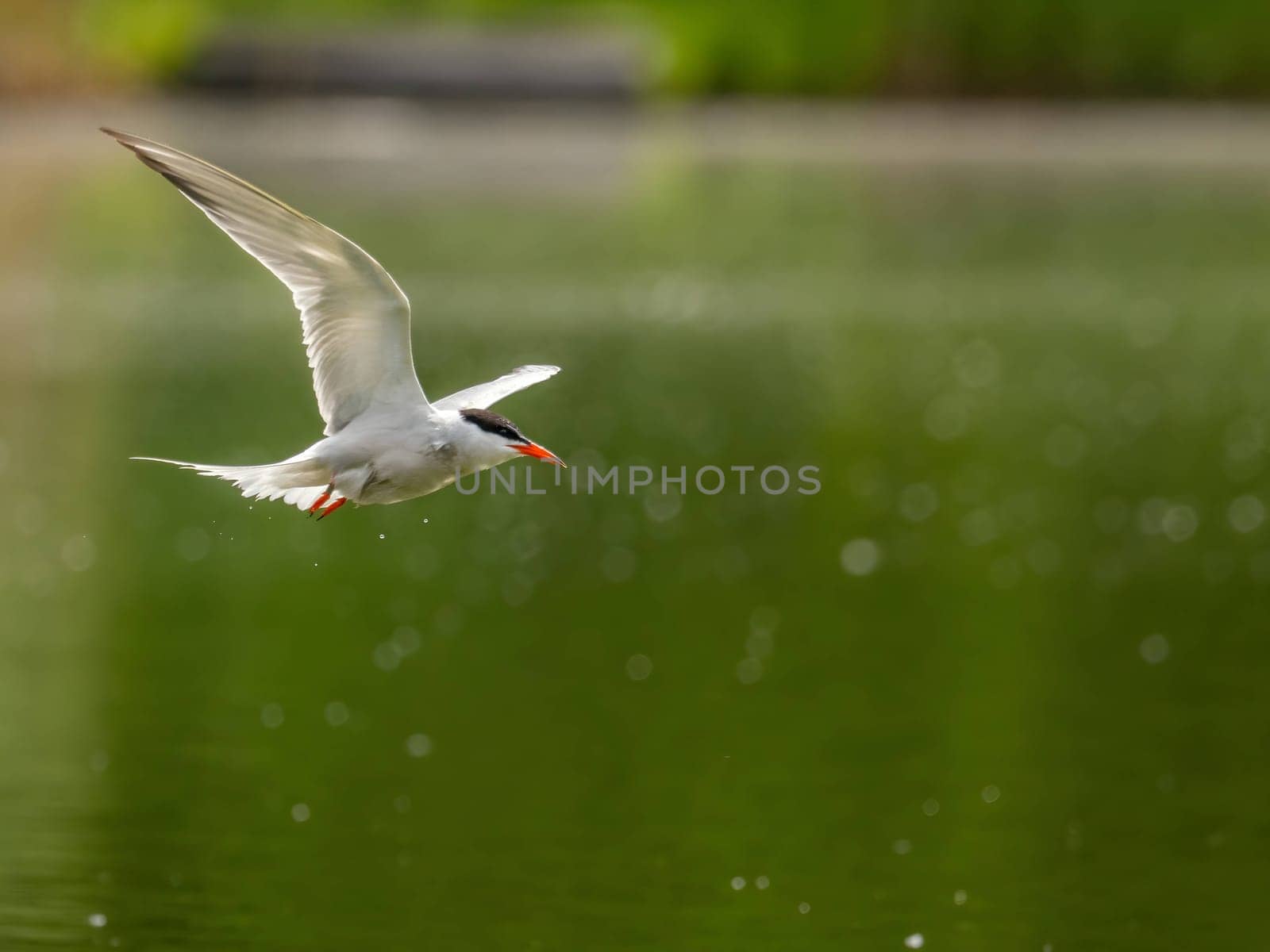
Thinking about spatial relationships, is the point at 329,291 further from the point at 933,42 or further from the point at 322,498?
the point at 933,42

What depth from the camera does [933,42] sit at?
51.0m

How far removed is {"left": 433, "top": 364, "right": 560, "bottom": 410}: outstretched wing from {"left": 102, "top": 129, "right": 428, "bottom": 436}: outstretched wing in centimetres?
14

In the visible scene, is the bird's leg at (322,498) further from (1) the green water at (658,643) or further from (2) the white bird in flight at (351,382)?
(1) the green water at (658,643)

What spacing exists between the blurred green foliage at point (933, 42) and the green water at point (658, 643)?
27518 mm

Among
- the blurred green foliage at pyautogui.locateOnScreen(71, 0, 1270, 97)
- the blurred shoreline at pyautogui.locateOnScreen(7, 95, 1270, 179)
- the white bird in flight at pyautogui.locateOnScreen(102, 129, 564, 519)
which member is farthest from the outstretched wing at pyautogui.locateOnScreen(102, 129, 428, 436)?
the blurred green foliage at pyautogui.locateOnScreen(71, 0, 1270, 97)

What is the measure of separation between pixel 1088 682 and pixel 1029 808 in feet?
6.18

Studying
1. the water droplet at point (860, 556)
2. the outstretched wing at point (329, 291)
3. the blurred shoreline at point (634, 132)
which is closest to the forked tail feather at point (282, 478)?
the outstretched wing at point (329, 291)

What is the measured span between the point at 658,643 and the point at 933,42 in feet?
136

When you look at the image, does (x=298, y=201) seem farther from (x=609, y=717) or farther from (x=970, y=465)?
(x=609, y=717)

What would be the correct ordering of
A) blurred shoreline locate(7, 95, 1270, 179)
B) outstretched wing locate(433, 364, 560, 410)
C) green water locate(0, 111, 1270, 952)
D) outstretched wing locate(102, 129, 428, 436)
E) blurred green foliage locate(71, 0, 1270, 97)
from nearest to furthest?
1. outstretched wing locate(102, 129, 428, 436)
2. outstretched wing locate(433, 364, 560, 410)
3. green water locate(0, 111, 1270, 952)
4. blurred shoreline locate(7, 95, 1270, 179)
5. blurred green foliage locate(71, 0, 1270, 97)

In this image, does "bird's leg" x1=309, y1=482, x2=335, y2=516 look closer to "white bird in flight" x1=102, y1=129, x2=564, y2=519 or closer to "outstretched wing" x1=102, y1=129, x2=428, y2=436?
"white bird in flight" x1=102, y1=129, x2=564, y2=519

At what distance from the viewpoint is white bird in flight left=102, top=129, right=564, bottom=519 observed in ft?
19.4

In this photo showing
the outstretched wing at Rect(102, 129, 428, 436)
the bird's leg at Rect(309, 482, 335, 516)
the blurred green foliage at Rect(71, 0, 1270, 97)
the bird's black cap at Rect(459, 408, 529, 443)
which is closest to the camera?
the bird's black cap at Rect(459, 408, 529, 443)

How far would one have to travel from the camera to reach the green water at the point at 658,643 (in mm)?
7809
